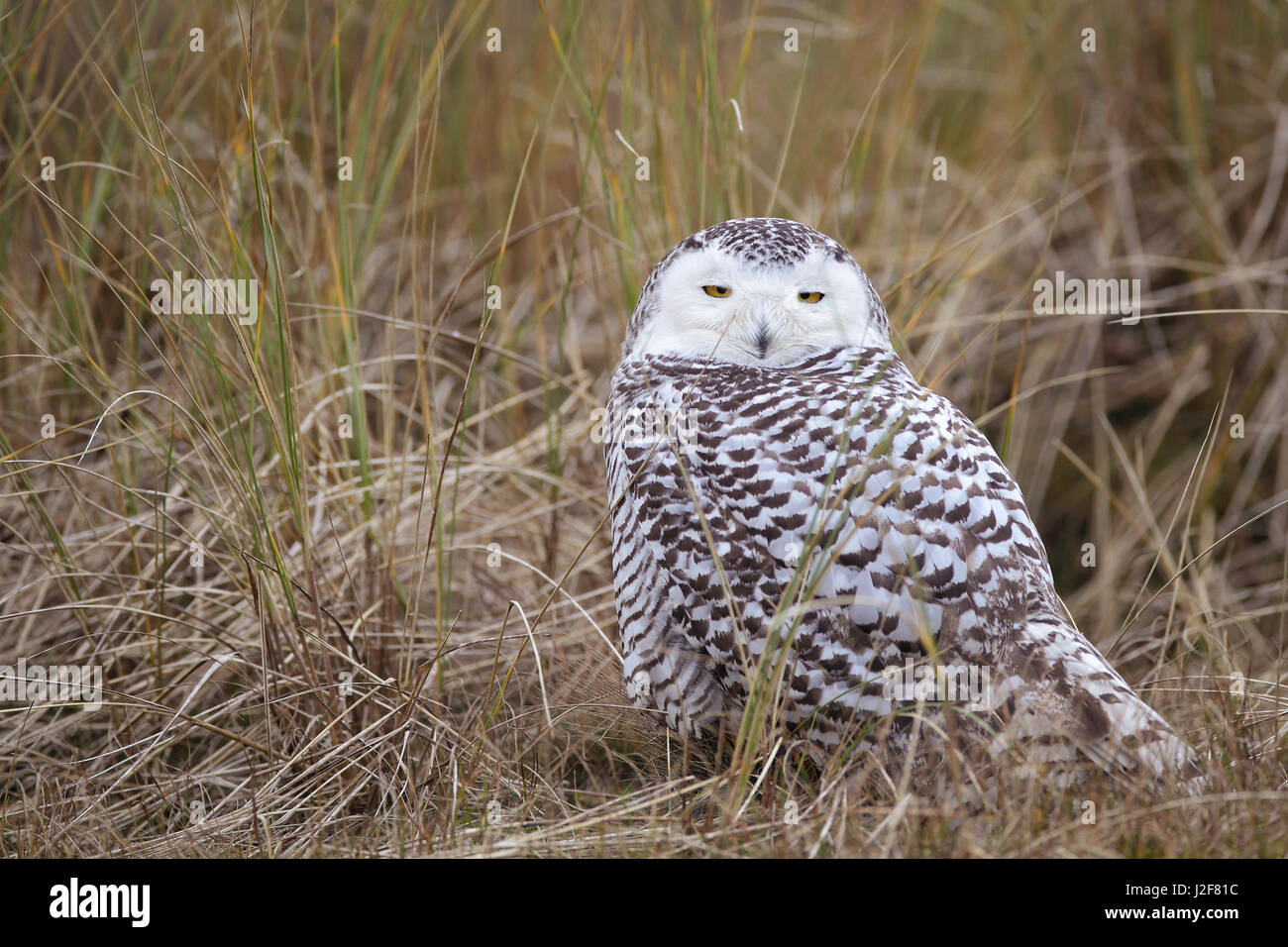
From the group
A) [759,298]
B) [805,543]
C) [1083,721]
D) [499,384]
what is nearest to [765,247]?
[759,298]

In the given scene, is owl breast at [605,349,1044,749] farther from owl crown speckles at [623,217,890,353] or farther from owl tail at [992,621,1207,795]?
owl crown speckles at [623,217,890,353]

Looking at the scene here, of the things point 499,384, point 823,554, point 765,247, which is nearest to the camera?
point 823,554

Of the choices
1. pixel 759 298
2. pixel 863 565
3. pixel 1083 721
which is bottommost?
pixel 1083 721

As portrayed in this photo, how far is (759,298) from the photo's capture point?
241 centimetres

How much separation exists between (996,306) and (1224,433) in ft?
2.98

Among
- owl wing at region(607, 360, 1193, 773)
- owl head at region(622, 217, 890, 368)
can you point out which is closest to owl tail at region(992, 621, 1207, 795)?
owl wing at region(607, 360, 1193, 773)

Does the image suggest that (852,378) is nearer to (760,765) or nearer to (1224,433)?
(760,765)

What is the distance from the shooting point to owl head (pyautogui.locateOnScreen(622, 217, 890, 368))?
2406 millimetres

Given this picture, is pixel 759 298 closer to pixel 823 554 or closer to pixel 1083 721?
pixel 823 554

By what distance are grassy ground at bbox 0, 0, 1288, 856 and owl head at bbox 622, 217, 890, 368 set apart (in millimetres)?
325

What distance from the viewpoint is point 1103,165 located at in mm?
4531

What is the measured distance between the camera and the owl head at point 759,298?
2406mm

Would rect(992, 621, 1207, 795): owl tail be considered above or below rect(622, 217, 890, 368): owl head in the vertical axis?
below

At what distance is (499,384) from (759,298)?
165cm
